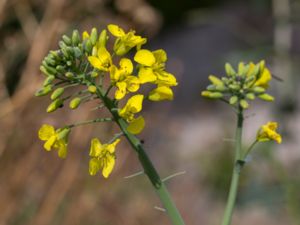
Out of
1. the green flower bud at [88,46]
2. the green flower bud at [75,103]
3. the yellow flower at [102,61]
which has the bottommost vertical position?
the green flower bud at [75,103]

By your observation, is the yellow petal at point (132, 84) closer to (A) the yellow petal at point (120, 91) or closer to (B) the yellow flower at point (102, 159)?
(A) the yellow petal at point (120, 91)

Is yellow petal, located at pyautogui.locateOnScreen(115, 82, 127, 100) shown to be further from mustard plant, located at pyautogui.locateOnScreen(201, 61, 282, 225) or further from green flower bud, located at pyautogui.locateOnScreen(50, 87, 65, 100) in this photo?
mustard plant, located at pyautogui.locateOnScreen(201, 61, 282, 225)

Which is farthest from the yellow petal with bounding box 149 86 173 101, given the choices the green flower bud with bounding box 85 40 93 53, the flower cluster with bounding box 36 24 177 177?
the green flower bud with bounding box 85 40 93 53

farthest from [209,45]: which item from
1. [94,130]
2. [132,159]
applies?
[94,130]

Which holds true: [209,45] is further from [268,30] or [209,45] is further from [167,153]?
[167,153]

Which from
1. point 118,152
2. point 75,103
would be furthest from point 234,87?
point 118,152

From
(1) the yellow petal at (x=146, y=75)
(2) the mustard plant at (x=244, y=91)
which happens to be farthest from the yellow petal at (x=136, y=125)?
(2) the mustard plant at (x=244, y=91)

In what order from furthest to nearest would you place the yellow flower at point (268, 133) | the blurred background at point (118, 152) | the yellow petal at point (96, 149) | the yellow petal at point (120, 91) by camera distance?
the blurred background at point (118, 152), the yellow flower at point (268, 133), the yellow petal at point (96, 149), the yellow petal at point (120, 91)
